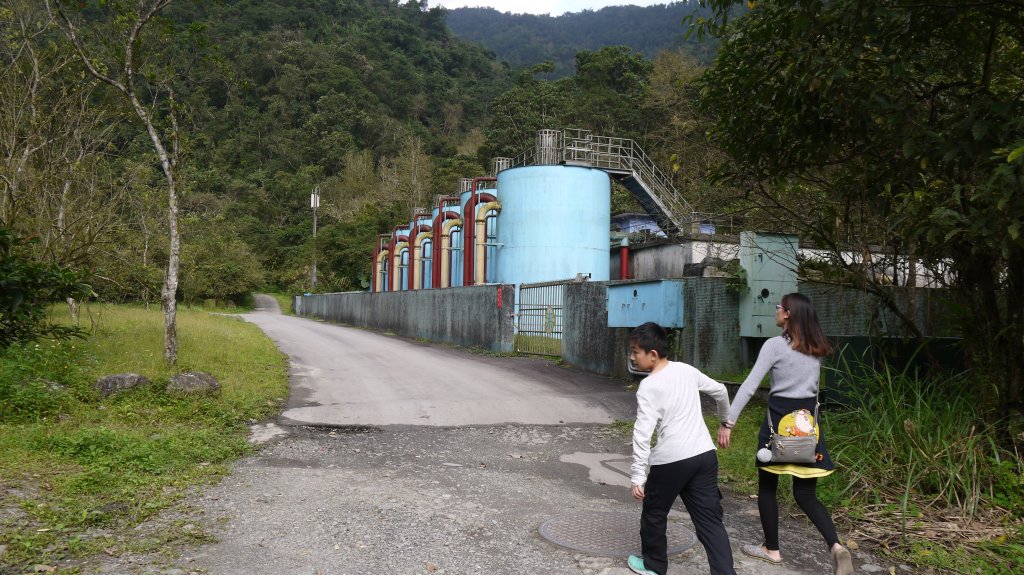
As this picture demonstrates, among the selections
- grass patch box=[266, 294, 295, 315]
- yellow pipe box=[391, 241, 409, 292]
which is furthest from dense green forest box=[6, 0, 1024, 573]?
grass patch box=[266, 294, 295, 315]

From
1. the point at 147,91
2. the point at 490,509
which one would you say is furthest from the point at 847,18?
the point at 147,91

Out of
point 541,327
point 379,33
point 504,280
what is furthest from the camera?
point 379,33

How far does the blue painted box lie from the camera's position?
35.7ft

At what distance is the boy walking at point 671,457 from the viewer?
363 centimetres

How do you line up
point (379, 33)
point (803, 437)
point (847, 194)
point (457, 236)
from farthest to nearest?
1. point (379, 33)
2. point (457, 236)
3. point (847, 194)
4. point (803, 437)

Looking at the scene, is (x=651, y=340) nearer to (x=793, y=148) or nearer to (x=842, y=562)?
(x=842, y=562)

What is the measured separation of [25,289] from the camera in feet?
27.3

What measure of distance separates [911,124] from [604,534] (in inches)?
153

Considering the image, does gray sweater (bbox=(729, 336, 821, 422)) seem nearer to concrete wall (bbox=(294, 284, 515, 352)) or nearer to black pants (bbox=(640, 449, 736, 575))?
black pants (bbox=(640, 449, 736, 575))

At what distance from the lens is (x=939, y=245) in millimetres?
5395

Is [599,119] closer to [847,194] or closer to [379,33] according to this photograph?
[847,194]

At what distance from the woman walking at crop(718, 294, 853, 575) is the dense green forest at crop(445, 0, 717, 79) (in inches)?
5012

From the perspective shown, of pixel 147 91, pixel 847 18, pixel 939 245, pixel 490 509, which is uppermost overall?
pixel 147 91

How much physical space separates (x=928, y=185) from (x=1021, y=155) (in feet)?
4.46
